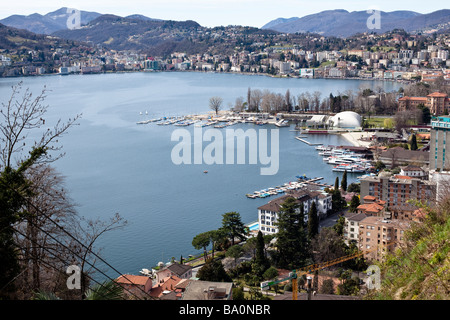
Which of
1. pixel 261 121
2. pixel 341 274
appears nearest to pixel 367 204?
pixel 341 274

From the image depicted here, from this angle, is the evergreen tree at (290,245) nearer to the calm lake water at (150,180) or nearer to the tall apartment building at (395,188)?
the calm lake water at (150,180)

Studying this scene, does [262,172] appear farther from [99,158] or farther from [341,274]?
[341,274]

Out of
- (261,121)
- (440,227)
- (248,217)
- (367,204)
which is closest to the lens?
(440,227)

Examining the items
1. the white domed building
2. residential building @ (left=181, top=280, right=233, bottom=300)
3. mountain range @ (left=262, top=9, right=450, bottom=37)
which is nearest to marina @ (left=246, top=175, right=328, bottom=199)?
residential building @ (left=181, top=280, right=233, bottom=300)

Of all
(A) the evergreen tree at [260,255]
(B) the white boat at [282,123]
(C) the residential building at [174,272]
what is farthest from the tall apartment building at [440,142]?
(B) the white boat at [282,123]

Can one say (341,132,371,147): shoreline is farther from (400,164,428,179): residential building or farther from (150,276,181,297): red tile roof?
(150,276,181,297): red tile roof
